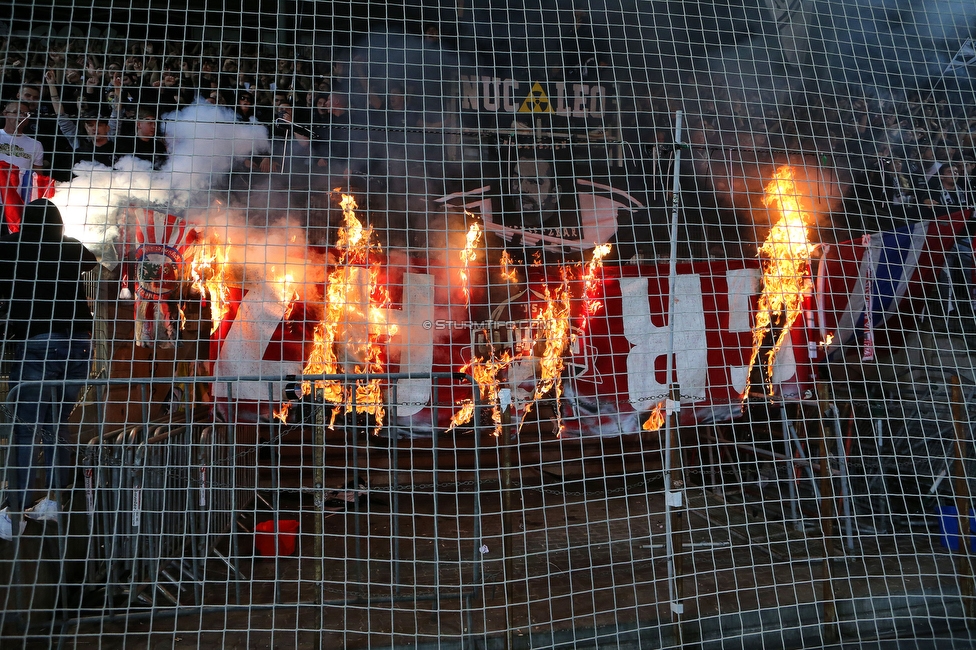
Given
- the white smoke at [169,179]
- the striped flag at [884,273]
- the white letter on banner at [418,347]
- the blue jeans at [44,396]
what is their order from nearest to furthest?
1. the blue jeans at [44,396]
2. the white smoke at [169,179]
3. the striped flag at [884,273]
4. the white letter on banner at [418,347]

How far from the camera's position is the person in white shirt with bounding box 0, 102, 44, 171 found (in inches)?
173

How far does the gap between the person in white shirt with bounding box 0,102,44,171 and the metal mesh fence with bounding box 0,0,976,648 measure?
63mm

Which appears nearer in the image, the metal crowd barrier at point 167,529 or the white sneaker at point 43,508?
the white sneaker at point 43,508

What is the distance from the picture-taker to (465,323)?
17.5 feet

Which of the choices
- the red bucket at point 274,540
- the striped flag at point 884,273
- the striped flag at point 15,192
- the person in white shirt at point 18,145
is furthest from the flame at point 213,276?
the striped flag at point 884,273

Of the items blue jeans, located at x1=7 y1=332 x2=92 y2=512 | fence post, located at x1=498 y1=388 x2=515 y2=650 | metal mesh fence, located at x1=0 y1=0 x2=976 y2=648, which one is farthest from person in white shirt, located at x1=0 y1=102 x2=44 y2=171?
fence post, located at x1=498 y1=388 x2=515 y2=650

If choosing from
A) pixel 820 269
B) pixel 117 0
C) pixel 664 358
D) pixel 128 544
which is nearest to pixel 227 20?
pixel 117 0

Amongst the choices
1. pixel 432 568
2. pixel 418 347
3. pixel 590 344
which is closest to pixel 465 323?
pixel 590 344

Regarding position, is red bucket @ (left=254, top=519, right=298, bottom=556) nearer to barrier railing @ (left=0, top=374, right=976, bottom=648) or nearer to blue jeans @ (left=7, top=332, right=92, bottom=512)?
barrier railing @ (left=0, top=374, right=976, bottom=648)

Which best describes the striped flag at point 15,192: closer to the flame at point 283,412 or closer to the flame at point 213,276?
the flame at point 213,276

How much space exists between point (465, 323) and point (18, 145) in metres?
3.96

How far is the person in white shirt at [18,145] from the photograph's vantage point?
4406 millimetres

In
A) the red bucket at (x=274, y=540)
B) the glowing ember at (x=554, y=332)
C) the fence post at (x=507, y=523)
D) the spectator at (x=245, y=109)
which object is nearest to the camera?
the fence post at (x=507, y=523)

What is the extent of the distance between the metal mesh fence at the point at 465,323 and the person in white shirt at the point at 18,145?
0.06 metres
